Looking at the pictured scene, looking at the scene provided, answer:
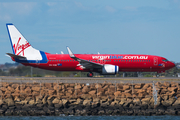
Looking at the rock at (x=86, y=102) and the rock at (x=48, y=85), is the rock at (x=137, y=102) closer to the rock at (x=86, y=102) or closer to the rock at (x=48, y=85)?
the rock at (x=86, y=102)

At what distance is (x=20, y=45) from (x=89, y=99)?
21.8 m

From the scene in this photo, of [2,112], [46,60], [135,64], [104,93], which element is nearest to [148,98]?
[104,93]

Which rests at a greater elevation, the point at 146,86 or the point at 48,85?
the point at 48,85

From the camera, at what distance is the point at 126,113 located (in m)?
27.5

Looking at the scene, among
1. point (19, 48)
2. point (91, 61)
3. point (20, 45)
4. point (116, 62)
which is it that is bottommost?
point (116, 62)

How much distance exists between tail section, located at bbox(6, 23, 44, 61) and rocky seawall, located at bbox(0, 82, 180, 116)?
47.2 ft

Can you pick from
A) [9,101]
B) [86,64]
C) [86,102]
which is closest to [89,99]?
[86,102]

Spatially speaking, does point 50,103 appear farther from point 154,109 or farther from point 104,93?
point 154,109

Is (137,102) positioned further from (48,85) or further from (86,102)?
(48,85)

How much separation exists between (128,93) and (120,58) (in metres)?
15.9

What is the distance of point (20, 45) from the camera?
4766 cm

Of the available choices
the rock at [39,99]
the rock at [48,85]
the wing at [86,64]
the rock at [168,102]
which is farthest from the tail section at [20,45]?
the rock at [168,102]

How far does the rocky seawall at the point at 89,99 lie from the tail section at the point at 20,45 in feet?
47.2

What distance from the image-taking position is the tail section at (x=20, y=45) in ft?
155
